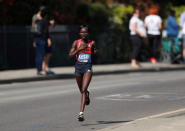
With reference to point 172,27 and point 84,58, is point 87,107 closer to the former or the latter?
point 84,58

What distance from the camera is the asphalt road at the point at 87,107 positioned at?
9.27 metres

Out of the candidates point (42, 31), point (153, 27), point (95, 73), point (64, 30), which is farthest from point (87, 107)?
point (64, 30)

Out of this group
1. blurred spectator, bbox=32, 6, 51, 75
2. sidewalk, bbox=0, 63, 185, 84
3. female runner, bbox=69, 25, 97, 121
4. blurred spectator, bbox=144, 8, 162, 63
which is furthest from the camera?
blurred spectator, bbox=144, 8, 162, 63

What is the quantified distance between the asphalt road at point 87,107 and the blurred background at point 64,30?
369 cm

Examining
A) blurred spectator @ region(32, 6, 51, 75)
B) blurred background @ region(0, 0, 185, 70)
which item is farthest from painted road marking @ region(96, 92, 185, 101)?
blurred background @ region(0, 0, 185, 70)

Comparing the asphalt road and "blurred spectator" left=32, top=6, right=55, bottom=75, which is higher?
"blurred spectator" left=32, top=6, right=55, bottom=75

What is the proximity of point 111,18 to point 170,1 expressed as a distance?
323 inches

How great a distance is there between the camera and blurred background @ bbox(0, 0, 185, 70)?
67.4 feet

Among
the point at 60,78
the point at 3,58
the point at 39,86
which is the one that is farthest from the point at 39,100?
the point at 3,58

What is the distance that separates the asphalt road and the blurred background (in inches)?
145

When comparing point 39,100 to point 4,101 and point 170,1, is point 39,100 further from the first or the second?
point 170,1

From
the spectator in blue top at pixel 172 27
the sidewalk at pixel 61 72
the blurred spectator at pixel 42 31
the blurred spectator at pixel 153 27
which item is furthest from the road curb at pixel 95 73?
the spectator in blue top at pixel 172 27

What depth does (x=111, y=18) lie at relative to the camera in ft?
80.1

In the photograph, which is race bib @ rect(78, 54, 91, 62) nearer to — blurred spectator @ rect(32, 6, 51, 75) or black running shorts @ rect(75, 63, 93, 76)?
black running shorts @ rect(75, 63, 93, 76)
